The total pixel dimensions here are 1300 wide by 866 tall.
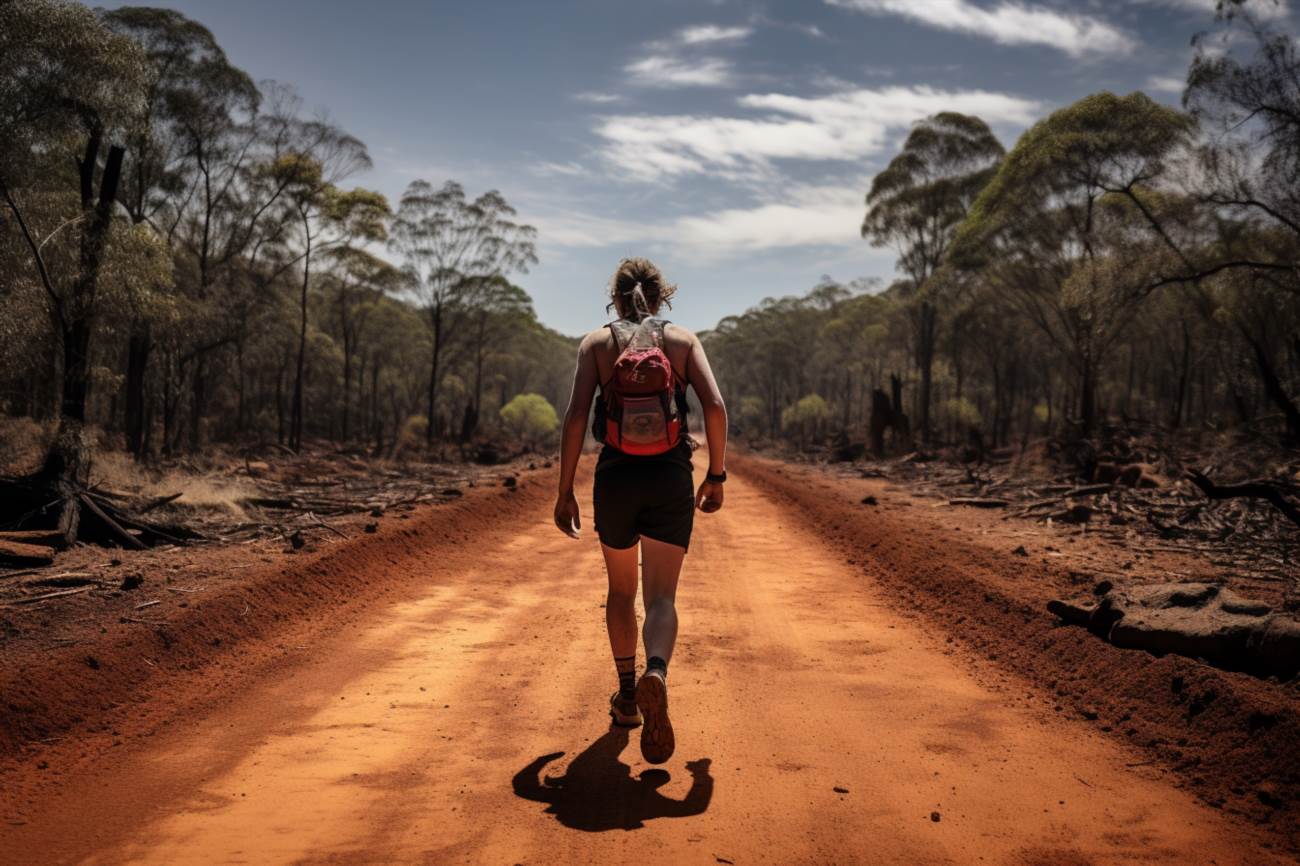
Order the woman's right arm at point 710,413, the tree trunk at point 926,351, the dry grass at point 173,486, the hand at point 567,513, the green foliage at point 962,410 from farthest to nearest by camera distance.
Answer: the green foliage at point 962,410 < the tree trunk at point 926,351 < the dry grass at point 173,486 < the hand at point 567,513 < the woman's right arm at point 710,413

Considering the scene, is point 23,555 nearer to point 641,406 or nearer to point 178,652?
point 178,652

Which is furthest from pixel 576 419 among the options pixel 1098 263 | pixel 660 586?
pixel 1098 263

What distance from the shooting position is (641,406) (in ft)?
11.7

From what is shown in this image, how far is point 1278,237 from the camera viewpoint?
18.7 metres

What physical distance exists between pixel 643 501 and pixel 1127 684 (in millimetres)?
3015

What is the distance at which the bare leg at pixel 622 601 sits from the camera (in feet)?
12.3

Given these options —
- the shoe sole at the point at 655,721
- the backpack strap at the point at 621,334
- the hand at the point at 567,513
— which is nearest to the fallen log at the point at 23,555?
the hand at the point at 567,513

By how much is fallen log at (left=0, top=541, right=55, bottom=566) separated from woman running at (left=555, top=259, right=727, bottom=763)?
226 inches

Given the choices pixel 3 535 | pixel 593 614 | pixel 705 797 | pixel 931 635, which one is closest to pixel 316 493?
pixel 3 535

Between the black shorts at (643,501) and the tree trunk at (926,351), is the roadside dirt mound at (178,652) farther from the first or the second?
the tree trunk at (926,351)

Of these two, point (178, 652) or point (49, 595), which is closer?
point (178, 652)

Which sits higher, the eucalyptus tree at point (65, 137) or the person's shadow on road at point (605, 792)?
the eucalyptus tree at point (65, 137)

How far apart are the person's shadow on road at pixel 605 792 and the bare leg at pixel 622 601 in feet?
1.59

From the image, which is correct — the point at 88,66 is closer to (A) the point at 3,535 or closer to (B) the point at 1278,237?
(A) the point at 3,535
